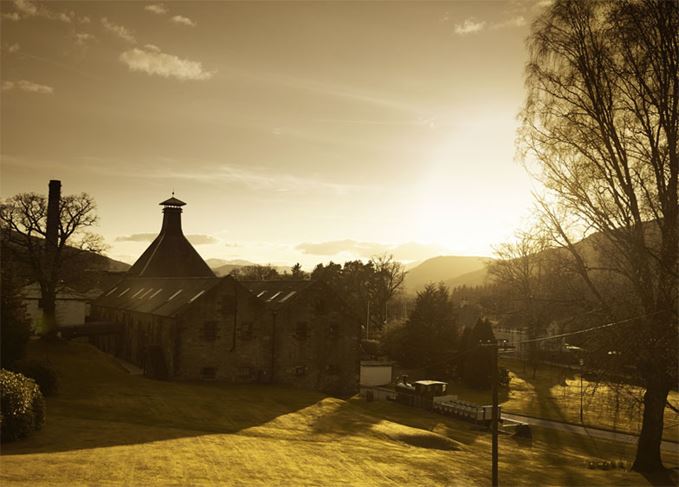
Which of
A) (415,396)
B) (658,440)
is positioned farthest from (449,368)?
(658,440)

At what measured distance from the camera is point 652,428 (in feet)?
61.2

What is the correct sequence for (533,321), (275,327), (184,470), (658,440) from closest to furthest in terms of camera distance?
(184,470), (658,440), (275,327), (533,321)

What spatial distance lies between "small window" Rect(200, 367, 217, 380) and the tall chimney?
2022 centimetres

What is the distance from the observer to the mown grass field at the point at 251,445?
1645 cm

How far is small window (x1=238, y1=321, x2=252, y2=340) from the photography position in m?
40.2

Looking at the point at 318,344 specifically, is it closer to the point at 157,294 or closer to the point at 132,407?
the point at 157,294

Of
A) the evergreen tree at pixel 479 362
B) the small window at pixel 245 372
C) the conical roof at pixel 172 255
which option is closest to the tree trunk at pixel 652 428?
the small window at pixel 245 372

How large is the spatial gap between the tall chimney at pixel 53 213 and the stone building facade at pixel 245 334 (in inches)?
356

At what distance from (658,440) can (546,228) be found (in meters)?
8.57

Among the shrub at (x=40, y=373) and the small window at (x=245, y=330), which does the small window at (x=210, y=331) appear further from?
the shrub at (x=40, y=373)

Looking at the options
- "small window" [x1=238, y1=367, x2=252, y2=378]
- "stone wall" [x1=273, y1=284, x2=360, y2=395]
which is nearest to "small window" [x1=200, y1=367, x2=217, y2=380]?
"small window" [x1=238, y1=367, x2=252, y2=378]

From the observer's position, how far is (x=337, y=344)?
43.8m

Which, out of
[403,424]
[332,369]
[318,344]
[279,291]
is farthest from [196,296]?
[403,424]

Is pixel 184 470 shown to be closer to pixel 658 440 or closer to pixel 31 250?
pixel 658 440
